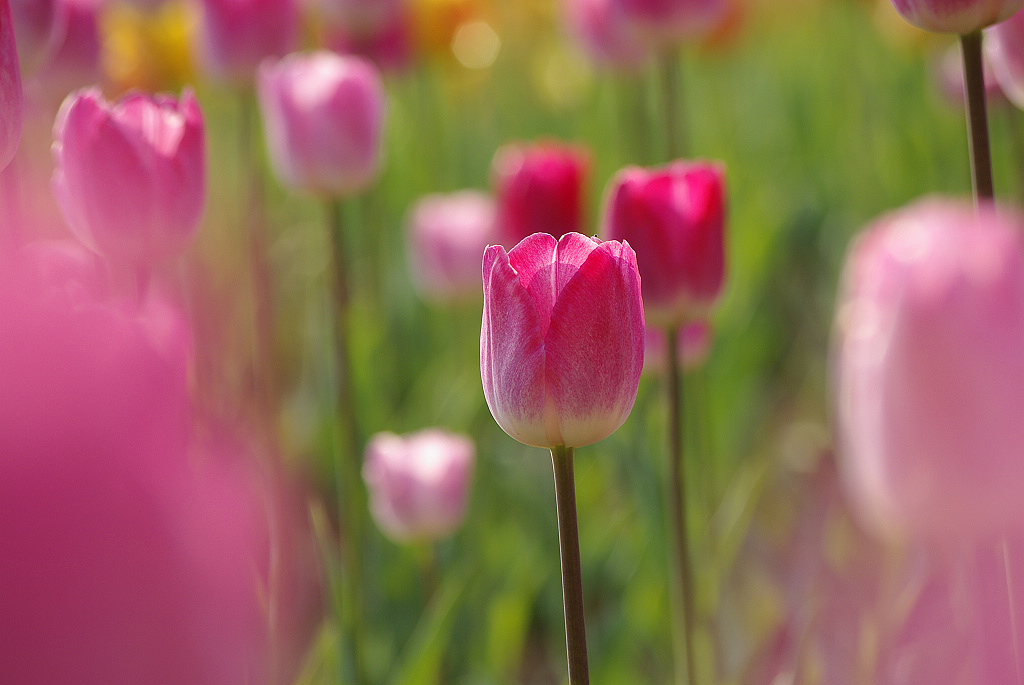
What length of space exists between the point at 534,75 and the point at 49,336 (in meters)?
3.50

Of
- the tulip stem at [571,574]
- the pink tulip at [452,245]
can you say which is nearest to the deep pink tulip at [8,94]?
the tulip stem at [571,574]

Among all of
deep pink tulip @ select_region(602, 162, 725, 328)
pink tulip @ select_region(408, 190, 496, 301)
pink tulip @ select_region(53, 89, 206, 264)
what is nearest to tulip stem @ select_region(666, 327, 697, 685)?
deep pink tulip @ select_region(602, 162, 725, 328)

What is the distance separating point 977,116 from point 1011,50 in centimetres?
7

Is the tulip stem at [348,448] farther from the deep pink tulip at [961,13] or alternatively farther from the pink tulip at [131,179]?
the deep pink tulip at [961,13]

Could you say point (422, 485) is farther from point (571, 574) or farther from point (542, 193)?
point (571, 574)

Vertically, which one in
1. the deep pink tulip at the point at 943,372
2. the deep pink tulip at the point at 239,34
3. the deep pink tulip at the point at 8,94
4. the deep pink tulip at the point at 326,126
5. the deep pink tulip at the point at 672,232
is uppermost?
the deep pink tulip at the point at 239,34

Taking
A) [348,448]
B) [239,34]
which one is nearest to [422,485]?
[348,448]

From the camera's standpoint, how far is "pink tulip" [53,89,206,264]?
25.4 inches

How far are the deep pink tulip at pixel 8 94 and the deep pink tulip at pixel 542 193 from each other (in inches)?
23.2

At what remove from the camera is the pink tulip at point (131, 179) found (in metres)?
0.65

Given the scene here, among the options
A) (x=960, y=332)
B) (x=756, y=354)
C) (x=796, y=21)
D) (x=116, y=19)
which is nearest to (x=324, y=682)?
(x=960, y=332)

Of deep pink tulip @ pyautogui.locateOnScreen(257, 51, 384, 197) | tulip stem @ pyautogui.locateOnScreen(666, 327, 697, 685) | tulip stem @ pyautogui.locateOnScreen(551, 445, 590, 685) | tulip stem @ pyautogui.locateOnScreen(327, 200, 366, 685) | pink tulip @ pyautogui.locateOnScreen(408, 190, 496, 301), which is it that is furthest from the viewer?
pink tulip @ pyautogui.locateOnScreen(408, 190, 496, 301)

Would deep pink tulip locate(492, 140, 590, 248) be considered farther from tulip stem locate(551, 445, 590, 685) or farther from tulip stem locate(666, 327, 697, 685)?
tulip stem locate(551, 445, 590, 685)

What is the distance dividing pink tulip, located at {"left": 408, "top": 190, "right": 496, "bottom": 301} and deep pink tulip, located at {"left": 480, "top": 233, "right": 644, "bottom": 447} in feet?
3.15
